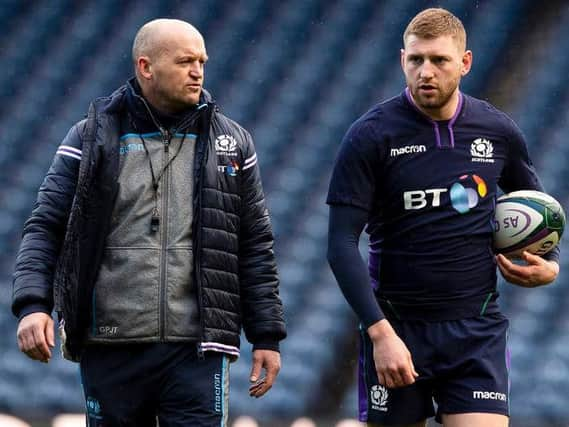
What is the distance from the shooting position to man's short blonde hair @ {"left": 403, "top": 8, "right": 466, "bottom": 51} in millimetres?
3932

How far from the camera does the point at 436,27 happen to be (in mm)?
3936

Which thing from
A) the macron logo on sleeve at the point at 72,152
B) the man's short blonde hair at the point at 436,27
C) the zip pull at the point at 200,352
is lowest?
the zip pull at the point at 200,352

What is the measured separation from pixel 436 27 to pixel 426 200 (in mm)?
511

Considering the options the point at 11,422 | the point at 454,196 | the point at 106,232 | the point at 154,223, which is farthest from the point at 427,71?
the point at 11,422

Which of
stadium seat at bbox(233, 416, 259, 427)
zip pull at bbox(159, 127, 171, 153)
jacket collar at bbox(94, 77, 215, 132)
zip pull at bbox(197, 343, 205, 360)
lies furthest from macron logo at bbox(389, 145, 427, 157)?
stadium seat at bbox(233, 416, 259, 427)

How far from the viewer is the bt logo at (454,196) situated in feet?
13.0

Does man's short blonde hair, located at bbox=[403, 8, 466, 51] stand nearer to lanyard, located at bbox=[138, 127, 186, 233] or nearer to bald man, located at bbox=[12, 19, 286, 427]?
bald man, located at bbox=[12, 19, 286, 427]

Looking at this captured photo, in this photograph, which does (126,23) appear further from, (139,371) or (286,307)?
(139,371)

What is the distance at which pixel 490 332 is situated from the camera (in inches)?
156

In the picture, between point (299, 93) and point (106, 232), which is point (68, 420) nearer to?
point (299, 93)

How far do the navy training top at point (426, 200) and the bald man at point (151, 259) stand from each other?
1.22 ft

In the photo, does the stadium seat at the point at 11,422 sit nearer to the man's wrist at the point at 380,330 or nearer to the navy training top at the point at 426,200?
the navy training top at the point at 426,200

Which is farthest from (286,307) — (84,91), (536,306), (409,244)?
(409,244)

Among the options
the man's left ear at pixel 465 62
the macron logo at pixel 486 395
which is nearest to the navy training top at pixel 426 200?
the man's left ear at pixel 465 62
